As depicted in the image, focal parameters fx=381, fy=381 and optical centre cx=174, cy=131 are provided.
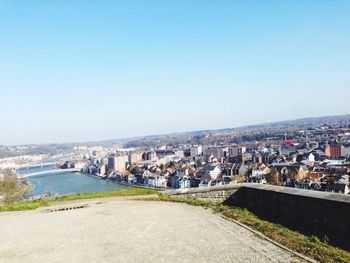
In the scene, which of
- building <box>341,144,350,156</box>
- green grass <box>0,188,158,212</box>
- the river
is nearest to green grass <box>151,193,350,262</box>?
green grass <box>0,188,158,212</box>

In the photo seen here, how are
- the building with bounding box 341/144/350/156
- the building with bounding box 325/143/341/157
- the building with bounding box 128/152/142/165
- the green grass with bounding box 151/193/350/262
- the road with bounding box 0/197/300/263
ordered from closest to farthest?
the green grass with bounding box 151/193/350/262
the road with bounding box 0/197/300/263
the building with bounding box 341/144/350/156
the building with bounding box 325/143/341/157
the building with bounding box 128/152/142/165

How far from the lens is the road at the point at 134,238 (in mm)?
5448

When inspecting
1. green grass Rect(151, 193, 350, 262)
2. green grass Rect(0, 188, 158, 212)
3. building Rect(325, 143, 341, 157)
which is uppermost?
green grass Rect(151, 193, 350, 262)

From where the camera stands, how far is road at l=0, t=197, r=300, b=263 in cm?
545

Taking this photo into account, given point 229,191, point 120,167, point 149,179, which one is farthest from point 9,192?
point 120,167

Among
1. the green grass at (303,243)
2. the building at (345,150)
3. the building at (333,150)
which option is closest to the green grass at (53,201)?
the green grass at (303,243)

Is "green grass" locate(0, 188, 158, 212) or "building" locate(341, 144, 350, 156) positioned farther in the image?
"building" locate(341, 144, 350, 156)

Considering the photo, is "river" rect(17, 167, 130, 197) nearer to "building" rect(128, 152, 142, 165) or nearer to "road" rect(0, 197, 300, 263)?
"building" rect(128, 152, 142, 165)

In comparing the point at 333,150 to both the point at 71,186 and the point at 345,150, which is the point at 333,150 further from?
the point at 71,186

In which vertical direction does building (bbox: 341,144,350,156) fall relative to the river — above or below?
above

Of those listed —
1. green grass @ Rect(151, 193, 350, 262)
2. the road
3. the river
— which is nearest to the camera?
green grass @ Rect(151, 193, 350, 262)

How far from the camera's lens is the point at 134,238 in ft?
21.7

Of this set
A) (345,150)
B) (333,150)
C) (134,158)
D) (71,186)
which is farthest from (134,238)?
(134,158)

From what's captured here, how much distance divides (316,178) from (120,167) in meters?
74.7
